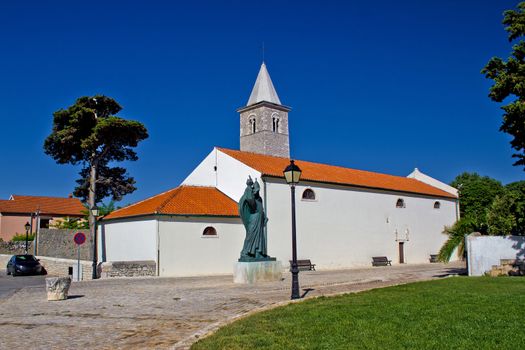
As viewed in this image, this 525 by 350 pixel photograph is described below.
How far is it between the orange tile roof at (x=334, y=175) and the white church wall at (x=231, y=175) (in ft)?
1.02

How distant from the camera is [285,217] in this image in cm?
2806

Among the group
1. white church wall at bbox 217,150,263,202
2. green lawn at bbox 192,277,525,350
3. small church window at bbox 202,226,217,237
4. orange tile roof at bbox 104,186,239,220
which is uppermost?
white church wall at bbox 217,150,263,202

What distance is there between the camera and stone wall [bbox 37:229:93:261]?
36219mm

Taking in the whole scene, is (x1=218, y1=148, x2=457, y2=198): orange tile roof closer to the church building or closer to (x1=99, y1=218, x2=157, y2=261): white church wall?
the church building

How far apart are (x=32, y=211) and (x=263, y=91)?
30.8 metres

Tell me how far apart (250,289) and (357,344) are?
939 cm

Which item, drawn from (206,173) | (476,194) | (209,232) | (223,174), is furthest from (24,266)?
(476,194)

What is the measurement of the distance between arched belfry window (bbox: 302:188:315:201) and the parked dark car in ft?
53.9

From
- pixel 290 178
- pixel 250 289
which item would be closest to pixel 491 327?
pixel 290 178

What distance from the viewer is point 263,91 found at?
43906 millimetres

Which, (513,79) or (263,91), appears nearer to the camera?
(513,79)

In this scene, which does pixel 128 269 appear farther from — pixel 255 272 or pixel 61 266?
pixel 255 272

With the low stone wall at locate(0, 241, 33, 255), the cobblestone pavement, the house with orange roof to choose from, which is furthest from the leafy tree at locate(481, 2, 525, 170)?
the house with orange roof

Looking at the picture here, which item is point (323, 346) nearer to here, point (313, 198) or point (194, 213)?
point (194, 213)
